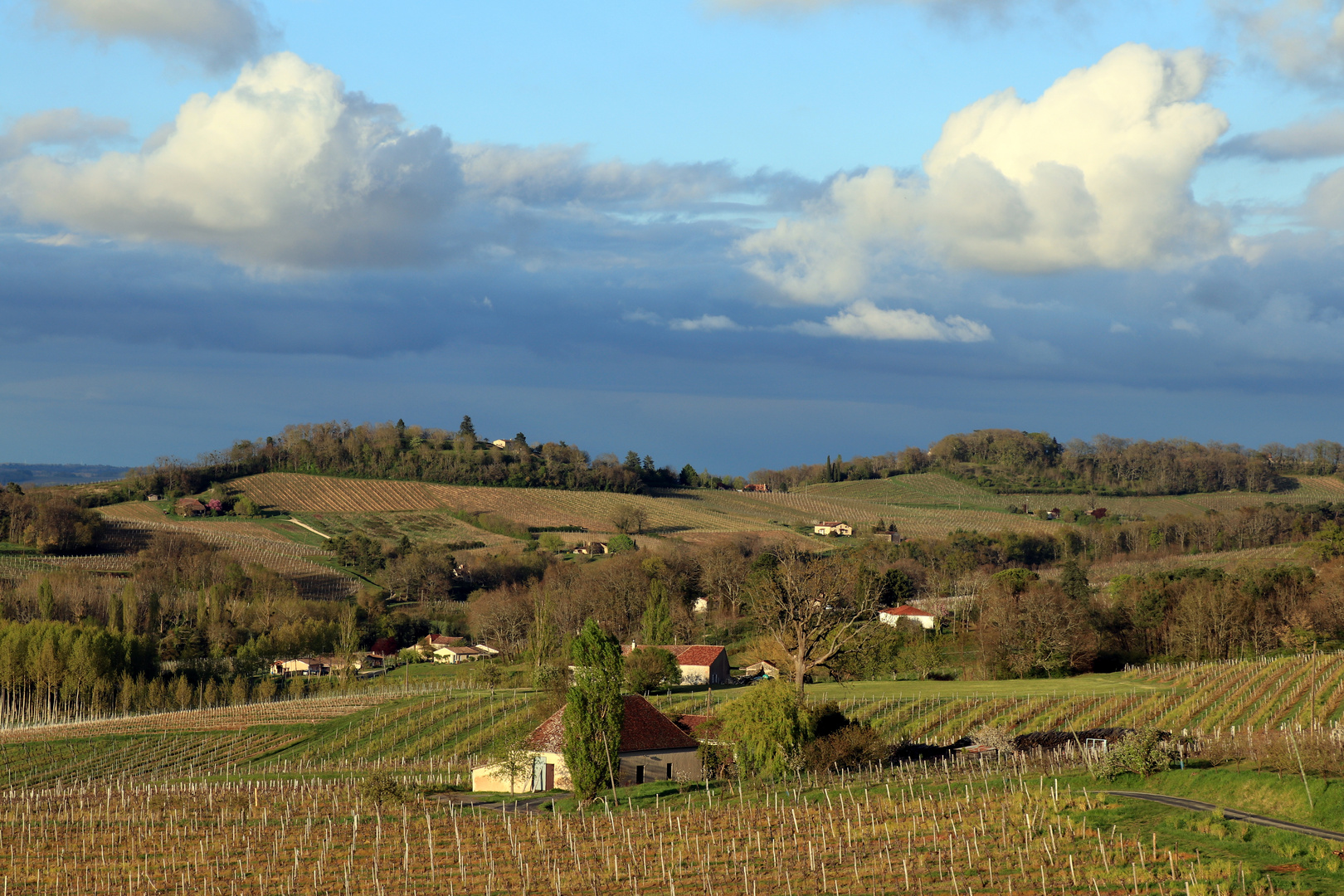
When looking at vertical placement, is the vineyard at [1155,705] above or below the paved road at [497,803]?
above

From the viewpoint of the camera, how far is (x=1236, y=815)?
29.3 metres

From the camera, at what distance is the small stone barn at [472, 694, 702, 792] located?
161 ft

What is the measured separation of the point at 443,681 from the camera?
93.9m

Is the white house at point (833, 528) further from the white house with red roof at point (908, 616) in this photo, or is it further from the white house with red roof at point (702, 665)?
the white house with red roof at point (702, 665)

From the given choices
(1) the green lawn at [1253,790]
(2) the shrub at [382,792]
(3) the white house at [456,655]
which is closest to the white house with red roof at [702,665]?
(3) the white house at [456,655]

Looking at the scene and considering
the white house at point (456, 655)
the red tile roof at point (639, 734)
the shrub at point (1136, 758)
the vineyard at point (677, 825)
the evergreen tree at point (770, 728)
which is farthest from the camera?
the white house at point (456, 655)

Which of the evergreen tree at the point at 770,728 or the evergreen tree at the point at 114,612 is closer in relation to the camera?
the evergreen tree at the point at 770,728

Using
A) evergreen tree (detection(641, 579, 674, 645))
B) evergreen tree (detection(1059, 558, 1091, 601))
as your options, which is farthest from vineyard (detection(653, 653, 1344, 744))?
evergreen tree (detection(641, 579, 674, 645))

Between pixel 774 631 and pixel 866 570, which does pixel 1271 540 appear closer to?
pixel 866 570

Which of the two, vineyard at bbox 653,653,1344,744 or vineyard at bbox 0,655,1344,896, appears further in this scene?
vineyard at bbox 653,653,1344,744

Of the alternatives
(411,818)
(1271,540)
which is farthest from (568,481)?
(411,818)

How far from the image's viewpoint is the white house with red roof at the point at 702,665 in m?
84.8

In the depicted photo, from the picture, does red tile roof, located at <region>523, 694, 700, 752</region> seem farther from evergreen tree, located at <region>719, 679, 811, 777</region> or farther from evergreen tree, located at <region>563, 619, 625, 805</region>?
evergreen tree, located at <region>563, 619, 625, 805</region>

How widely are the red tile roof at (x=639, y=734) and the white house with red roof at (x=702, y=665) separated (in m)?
29.5
